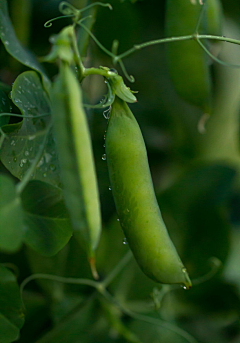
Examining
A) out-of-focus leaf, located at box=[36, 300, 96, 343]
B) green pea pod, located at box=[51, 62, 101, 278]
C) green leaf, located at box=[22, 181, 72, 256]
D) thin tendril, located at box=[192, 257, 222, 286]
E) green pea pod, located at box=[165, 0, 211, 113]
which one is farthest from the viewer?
thin tendril, located at box=[192, 257, 222, 286]

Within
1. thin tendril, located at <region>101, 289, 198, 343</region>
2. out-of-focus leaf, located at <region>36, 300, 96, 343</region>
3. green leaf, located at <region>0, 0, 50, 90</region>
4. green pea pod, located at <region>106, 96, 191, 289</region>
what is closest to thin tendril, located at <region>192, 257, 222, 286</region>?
thin tendril, located at <region>101, 289, 198, 343</region>

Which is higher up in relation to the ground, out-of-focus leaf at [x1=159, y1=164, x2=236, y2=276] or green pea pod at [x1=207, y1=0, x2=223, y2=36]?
green pea pod at [x1=207, y1=0, x2=223, y2=36]

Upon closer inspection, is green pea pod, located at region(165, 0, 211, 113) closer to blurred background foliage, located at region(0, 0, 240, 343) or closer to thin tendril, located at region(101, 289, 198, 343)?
blurred background foliage, located at region(0, 0, 240, 343)

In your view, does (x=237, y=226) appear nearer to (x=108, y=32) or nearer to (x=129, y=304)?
(x=129, y=304)

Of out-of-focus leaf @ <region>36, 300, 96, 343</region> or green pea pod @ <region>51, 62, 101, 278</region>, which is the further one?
out-of-focus leaf @ <region>36, 300, 96, 343</region>

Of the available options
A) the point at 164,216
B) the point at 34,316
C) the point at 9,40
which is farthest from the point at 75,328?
the point at 9,40

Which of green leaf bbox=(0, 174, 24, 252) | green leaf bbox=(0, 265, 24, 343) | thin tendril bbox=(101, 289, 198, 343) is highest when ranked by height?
green leaf bbox=(0, 174, 24, 252)
